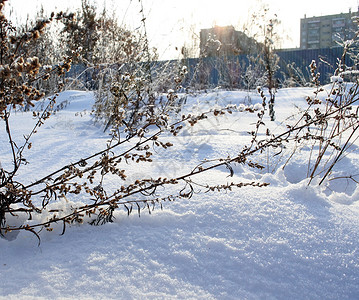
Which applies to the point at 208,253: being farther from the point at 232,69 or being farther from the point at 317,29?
the point at 317,29

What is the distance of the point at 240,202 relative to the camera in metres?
1.29

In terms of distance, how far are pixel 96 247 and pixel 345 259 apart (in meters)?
0.78

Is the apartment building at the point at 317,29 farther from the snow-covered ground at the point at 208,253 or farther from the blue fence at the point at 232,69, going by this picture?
the snow-covered ground at the point at 208,253

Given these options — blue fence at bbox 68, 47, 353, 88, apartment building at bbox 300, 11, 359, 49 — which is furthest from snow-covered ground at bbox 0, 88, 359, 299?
apartment building at bbox 300, 11, 359, 49

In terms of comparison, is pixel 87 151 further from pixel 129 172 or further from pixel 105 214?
pixel 105 214

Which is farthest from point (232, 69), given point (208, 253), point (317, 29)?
point (317, 29)

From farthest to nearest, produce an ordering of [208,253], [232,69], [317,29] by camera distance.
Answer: [317,29]
[232,69]
[208,253]

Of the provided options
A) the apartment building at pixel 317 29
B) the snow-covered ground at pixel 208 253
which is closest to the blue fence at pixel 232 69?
the snow-covered ground at pixel 208 253

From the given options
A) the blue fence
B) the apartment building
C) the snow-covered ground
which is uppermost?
the apartment building

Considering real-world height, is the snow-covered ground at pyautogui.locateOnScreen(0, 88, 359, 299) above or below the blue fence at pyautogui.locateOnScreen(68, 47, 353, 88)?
below

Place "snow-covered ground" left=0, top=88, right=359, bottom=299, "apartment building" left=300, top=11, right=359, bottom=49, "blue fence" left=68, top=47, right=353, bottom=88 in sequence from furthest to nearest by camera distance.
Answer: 1. "apartment building" left=300, top=11, right=359, bottom=49
2. "blue fence" left=68, top=47, right=353, bottom=88
3. "snow-covered ground" left=0, top=88, right=359, bottom=299

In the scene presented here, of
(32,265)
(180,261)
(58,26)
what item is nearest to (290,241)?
(180,261)

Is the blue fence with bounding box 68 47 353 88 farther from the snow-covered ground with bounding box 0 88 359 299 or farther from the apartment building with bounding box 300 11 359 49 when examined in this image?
the apartment building with bounding box 300 11 359 49

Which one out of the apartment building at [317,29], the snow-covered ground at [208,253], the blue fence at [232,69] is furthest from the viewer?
the apartment building at [317,29]
